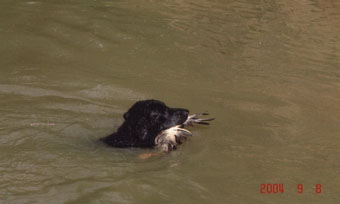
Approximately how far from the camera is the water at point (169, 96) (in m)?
5.09

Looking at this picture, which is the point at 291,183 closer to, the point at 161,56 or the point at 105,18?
the point at 161,56

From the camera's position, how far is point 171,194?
4.88 metres

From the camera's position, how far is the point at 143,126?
595 cm

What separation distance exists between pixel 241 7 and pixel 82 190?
9513mm

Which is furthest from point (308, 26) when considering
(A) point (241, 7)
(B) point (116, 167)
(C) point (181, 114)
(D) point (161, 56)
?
(B) point (116, 167)
